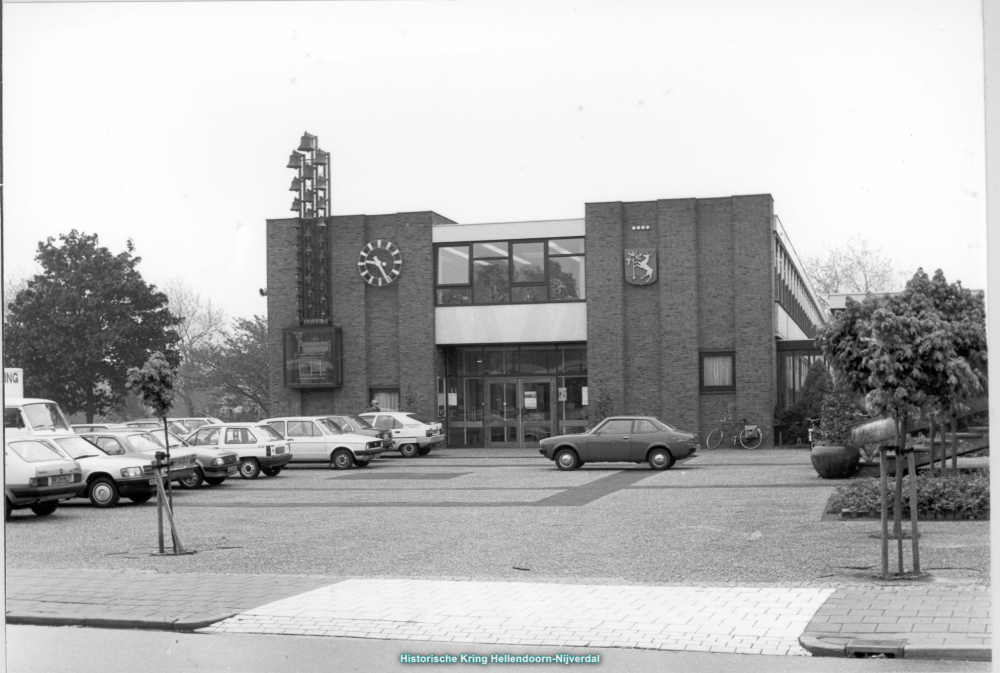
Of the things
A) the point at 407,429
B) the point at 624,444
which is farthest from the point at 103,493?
the point at 624,444

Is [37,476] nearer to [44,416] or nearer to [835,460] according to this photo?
[44,416]

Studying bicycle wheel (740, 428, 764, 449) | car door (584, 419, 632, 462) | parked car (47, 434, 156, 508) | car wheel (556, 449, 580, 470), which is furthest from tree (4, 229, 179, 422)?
bicycle wheel (740, 428, 764, 449)

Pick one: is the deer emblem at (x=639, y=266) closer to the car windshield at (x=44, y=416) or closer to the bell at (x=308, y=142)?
the bell at (x=308, y=142)

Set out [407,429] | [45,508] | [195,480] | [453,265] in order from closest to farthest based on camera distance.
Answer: [453,265]
[407,429]
[195,480]
[45,508]

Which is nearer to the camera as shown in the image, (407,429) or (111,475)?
(407,429)

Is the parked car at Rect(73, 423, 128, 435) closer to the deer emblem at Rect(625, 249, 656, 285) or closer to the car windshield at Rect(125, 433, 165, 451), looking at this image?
the car windshield at Rect(125, 433, 165, 451)

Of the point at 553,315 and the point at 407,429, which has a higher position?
the point at 553,315

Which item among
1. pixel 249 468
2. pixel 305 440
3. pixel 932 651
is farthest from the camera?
pixel 305 440

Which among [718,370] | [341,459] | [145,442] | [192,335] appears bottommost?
[341,459]

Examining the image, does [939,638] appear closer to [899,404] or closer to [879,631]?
[879,631]
